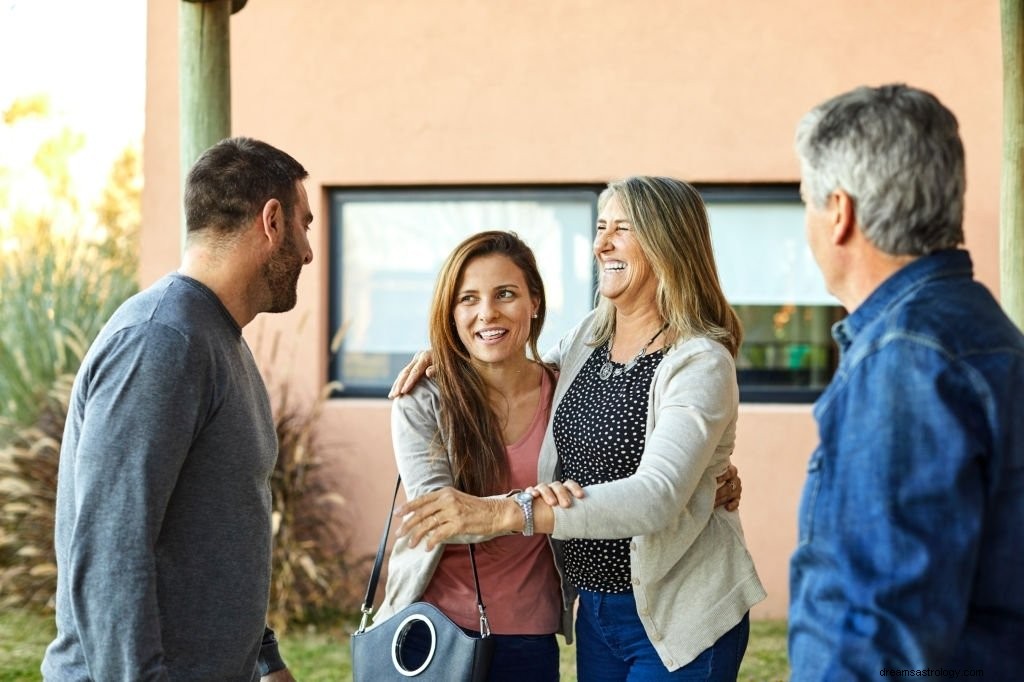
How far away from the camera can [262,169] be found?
252 centimetres

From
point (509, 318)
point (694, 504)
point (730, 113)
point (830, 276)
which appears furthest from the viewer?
point (730, 113)

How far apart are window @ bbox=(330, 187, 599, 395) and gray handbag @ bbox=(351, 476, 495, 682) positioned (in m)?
4.46

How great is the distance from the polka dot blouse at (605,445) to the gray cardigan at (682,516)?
6 cm

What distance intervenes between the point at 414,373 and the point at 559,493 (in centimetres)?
68

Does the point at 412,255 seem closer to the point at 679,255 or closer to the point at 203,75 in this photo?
the point at 203,75

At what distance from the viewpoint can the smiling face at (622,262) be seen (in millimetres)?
3053

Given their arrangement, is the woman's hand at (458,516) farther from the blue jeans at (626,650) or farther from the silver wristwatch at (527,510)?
the blue jeans at (626,650)

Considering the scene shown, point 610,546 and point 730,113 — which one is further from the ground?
point 730,113

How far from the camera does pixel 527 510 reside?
105 inches

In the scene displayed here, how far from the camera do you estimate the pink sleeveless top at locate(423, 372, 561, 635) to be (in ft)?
9.98

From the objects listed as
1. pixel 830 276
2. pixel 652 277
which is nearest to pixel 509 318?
pixel 652 277

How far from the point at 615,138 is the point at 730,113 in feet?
2.31

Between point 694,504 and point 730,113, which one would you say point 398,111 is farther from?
point 694,504

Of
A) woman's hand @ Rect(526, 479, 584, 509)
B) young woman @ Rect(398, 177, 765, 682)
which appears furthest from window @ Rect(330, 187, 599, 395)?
woman's hand @ Rect(526, 479, 584, 509)
